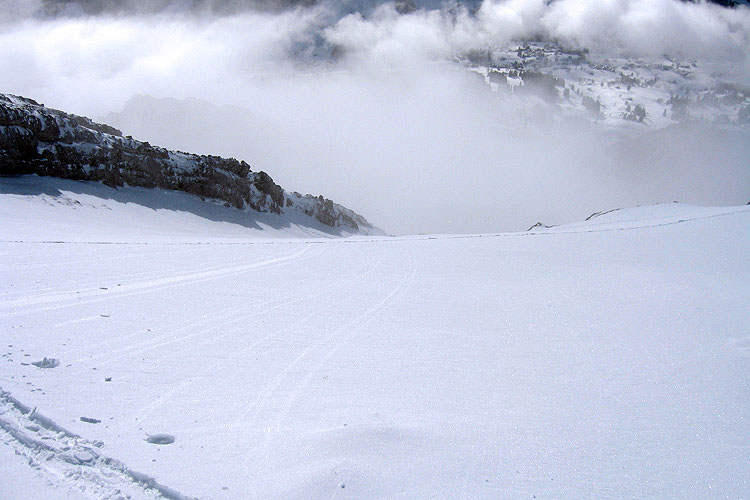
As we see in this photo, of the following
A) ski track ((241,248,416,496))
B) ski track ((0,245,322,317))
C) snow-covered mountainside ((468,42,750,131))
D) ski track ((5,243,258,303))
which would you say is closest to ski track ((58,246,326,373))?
ski track ((241,248,416,496))

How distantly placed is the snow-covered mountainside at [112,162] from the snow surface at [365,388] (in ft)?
80.6

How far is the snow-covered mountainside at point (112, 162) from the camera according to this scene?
89.2ft

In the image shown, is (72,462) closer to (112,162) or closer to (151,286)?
(151,286)

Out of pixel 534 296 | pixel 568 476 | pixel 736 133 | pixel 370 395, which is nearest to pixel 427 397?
pixel 370 395

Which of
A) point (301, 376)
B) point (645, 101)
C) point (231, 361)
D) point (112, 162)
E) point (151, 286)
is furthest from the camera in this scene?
point (645, 101)

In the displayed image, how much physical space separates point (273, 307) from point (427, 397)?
11.8ft

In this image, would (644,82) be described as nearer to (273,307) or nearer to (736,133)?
(736,133)

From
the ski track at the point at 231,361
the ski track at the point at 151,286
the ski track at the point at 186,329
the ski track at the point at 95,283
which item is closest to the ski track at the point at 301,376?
the ski track at the point at 231,361

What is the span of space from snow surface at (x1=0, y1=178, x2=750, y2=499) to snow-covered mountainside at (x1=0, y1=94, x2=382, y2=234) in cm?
2455

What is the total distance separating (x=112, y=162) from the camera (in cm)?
3145

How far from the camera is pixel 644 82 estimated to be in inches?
7657

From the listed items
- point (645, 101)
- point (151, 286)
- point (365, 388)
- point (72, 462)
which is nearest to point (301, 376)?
point (365, 388)

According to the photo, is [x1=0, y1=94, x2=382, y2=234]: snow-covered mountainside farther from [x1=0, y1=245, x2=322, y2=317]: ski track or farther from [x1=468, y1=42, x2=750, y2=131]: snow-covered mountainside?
[x1=468, y1=42, x2=750, y2=131]: snow-covered mountainside

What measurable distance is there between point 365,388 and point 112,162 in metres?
34.1
